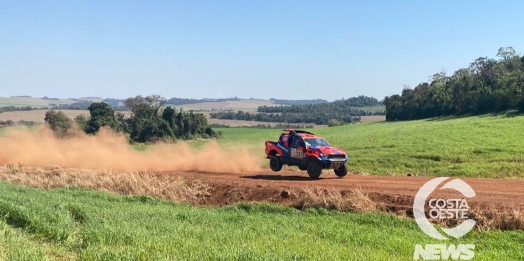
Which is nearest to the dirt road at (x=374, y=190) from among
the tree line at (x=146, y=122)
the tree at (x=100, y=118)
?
the tree at (x=100, y=118)

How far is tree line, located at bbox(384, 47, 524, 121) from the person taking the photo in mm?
79625

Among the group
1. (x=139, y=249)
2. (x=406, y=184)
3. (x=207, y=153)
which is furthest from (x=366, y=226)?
(x=207, y=153)

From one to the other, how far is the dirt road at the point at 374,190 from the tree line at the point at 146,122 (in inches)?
1947

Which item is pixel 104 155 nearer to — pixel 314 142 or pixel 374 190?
pixel 314 142

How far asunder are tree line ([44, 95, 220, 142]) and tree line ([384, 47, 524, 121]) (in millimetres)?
48813

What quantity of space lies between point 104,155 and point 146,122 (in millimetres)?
39938

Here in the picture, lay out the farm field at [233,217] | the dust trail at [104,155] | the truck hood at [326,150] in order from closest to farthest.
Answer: the farm field at [233,217] → the truck hood at [326,150] → the dust trail at [104,155]

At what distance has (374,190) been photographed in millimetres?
16906

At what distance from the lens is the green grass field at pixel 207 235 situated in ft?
25.9

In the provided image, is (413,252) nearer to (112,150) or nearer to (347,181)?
(347,181)

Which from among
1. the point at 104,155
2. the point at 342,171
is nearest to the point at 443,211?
the point at 342,171

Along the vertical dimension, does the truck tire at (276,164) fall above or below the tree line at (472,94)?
below

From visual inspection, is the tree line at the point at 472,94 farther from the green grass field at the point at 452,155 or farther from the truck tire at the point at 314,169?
the truck tire at the point at 314,169

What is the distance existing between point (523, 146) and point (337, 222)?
87.6 feet
